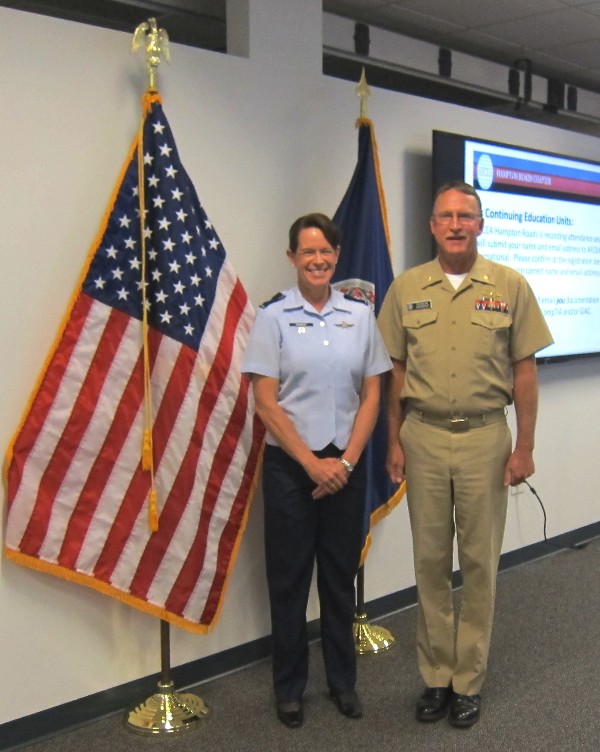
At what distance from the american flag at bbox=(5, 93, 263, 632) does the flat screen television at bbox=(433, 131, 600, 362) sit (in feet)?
4.44

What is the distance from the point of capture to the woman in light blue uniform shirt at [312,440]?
260 centimetres

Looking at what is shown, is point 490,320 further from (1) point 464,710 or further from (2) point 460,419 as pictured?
(1) point 464,710

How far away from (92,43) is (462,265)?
131 cm

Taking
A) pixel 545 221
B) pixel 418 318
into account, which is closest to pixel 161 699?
pixel 418 318

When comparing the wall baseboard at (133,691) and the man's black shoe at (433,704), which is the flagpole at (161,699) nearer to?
the wall baseboard at (133,691)

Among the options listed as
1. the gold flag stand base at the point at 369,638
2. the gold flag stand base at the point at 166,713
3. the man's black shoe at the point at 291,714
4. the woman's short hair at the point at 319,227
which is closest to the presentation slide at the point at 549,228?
the woman's short hair at the point at 319,227

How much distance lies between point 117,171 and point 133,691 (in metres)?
1.69

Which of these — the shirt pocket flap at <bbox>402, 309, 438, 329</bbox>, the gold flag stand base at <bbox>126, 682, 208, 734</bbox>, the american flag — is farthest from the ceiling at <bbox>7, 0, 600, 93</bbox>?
the gold flag stand base at <bbox>126, 682, 208, 734</bbox>

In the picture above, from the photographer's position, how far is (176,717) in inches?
108

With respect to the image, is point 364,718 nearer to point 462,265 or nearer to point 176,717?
point 176,717

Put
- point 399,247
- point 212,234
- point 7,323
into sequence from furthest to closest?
point 399,247 → point 212,234 → point 7,323

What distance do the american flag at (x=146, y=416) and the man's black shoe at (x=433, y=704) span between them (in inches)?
29.0

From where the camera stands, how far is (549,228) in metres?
4.22

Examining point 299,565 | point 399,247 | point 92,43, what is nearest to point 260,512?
point 299,565
